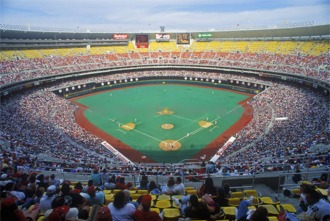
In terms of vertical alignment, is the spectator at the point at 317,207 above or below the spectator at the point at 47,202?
above

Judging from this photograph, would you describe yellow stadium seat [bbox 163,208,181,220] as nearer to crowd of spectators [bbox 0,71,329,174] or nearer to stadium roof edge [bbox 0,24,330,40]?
crowd of spectators [bbox 0,71,329,174]

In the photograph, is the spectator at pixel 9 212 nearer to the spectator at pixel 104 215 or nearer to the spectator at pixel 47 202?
the spectator at pixel 104 215

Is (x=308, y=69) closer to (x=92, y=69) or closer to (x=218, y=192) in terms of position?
(x=92, y=69)

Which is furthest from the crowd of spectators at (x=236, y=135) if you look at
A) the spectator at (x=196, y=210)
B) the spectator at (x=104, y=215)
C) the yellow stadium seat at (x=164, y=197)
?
the spectator at (x=104, y=215)

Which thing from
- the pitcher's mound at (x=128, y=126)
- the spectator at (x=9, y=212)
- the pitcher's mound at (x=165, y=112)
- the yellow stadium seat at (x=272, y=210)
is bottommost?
the pitcher's mound at (x=128, y=126)

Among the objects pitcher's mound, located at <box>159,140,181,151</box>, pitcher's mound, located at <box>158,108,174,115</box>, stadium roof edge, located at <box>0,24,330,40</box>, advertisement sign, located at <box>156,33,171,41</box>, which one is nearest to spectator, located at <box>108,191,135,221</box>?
pitcher's mound, located at <box>159,140,181,151</box>

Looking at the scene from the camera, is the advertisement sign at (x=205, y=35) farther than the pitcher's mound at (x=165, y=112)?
Yes

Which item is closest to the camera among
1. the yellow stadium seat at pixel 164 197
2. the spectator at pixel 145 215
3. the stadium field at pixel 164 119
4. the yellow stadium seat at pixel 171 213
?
the spectator at pixel 145 215

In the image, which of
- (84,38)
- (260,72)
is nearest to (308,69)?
(260,72)
